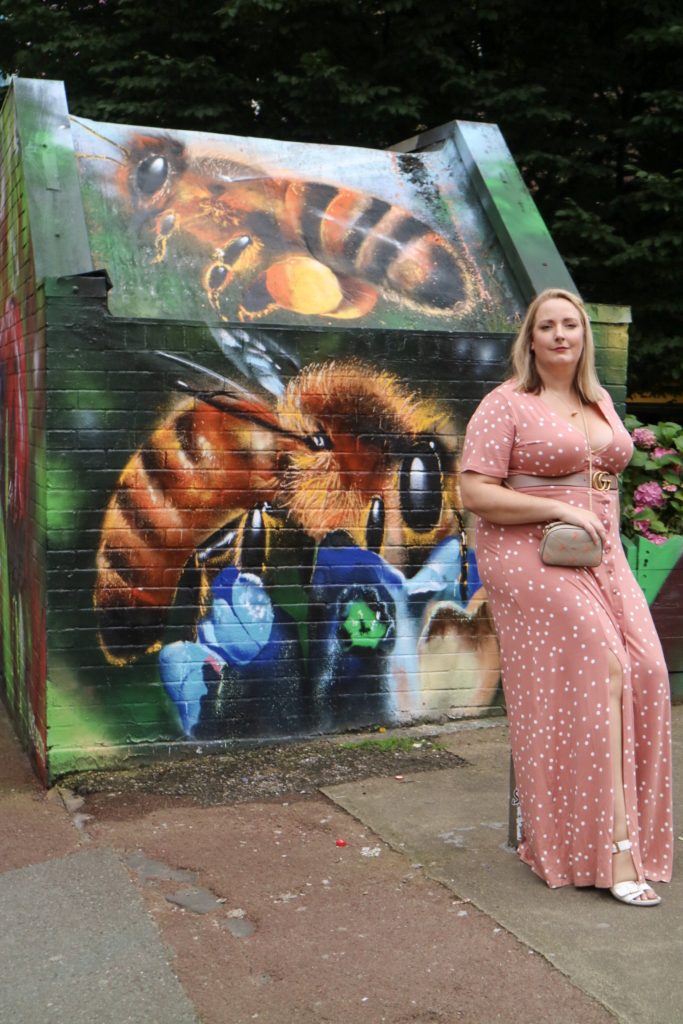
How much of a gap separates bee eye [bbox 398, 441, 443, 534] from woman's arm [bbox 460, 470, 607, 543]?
66.1 inches

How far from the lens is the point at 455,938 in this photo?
11.1 feet

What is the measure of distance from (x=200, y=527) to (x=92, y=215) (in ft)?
5.71

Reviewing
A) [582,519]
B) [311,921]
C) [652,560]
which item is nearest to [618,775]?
[582,519]

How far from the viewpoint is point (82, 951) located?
338 centimetres

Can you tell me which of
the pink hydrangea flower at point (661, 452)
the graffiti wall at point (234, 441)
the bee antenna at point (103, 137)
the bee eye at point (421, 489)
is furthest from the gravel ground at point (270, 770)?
the bee antenna at point (103, 137)

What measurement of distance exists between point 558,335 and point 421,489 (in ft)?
6.08

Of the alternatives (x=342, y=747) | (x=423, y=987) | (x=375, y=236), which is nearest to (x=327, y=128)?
(x=375, y=236)

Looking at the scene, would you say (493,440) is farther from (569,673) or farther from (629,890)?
(629,890)

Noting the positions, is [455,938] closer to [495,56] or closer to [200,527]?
[200,527]

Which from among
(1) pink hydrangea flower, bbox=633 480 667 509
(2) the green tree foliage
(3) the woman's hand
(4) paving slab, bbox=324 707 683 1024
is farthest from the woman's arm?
(2) the green tree foliage

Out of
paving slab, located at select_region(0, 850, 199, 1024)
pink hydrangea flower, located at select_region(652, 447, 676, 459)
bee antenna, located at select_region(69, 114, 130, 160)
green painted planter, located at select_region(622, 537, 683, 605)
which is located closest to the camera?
paving slab, located at select_region(0, 850, 199, 1024)

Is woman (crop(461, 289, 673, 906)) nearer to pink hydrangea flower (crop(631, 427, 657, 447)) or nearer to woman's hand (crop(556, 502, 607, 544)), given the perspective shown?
woman's hand (crop(556, 502, 607, 544))

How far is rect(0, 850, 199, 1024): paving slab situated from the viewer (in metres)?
3.03

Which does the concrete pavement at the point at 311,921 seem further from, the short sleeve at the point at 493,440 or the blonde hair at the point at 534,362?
the blonde hair at the point at 534,362
